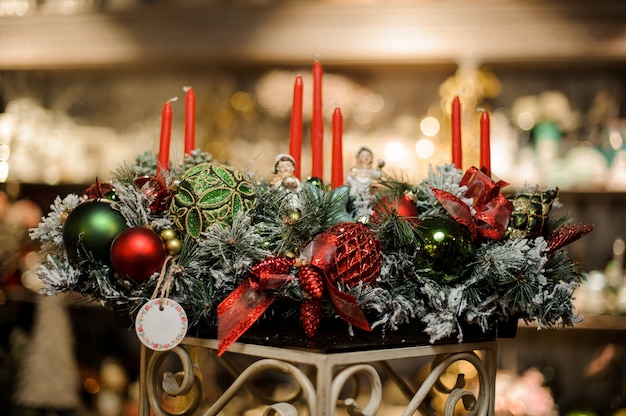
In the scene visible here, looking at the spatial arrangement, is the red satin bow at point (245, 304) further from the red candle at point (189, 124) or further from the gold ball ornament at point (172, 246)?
the red candle at point (189, 124)

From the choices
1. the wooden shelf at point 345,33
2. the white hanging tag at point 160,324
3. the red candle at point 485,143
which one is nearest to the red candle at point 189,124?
the white hanging tag at point 160,324

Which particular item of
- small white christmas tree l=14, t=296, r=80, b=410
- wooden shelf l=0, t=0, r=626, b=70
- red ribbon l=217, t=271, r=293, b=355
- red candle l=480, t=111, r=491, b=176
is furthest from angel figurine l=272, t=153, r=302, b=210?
small white christmas tree l=14, t=296, r=80, b=410

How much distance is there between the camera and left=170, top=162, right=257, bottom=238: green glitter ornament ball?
64 cm

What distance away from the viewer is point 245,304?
23.5 inches

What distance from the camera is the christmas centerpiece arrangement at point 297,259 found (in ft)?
1.97

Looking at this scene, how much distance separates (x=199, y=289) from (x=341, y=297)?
0.14 m

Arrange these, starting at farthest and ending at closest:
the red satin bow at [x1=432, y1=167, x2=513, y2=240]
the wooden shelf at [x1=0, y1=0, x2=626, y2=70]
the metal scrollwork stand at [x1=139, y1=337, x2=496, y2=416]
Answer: the wooden shelf at [x1=0, y1=0, x2=626, y2=70], the red satin bow at [x1=432, y1=167, x2=513, y2=240], the metal scrollwork stand at [x1=139, y1=337, x2=496, y2=416]

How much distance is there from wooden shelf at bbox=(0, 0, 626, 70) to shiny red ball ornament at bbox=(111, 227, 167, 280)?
1447 millimetres

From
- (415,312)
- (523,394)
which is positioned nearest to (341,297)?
(415,312)

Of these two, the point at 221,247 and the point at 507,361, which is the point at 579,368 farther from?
the point at 221,247

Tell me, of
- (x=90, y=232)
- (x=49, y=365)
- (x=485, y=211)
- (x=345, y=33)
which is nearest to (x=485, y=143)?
(x=485, y=211)

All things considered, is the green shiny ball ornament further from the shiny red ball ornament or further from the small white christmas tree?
the small white christmas tree

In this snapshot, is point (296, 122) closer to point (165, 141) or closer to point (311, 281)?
point (165, 141)

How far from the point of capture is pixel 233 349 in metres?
0.62
